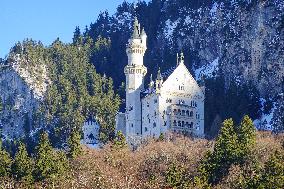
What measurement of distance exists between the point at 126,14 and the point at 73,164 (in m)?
100.0

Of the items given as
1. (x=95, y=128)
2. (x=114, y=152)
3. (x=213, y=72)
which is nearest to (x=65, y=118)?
(x=95, y=128)

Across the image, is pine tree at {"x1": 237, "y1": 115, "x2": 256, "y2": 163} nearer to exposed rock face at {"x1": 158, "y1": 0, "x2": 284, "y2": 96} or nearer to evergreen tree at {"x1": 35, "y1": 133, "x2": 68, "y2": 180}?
evergreen tree at {"x1": 35, "y1": 133, "x2": 68, "y2": 180}

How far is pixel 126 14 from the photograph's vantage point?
171 meters

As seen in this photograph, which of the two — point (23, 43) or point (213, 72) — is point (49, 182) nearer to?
point (213, 72)

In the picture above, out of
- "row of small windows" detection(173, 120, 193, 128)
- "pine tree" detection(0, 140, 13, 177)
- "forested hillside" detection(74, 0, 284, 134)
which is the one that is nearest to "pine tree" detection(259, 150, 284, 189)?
"pine tree" detection(0, 140, 13, 177)

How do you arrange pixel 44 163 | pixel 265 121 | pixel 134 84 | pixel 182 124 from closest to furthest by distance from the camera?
1. pixel 44 163
2. pixel 182 124
3. pixel 265 121
4. pixel 134 84

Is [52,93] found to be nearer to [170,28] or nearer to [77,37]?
[77,37]

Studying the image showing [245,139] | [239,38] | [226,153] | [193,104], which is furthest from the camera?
[239,38]

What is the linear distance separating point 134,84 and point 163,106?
29.3 ft

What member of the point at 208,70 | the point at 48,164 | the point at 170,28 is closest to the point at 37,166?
the point at 48,164

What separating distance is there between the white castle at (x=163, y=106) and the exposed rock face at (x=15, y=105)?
25.6 metres

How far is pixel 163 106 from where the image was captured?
351 ft

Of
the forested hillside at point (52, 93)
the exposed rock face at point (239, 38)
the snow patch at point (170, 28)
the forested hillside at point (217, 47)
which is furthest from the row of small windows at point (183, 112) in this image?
the snow patch at point (170, 28)

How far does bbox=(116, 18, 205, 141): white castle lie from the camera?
107 meters
